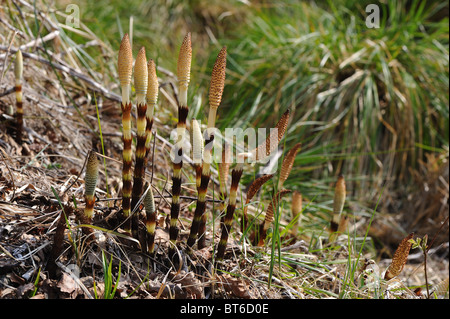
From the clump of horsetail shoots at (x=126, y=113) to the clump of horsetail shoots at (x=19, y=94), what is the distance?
0.74 metres

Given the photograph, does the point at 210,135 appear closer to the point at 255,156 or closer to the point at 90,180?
the point at 255,156

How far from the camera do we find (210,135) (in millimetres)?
1359

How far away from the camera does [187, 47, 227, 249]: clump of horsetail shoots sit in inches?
49.8

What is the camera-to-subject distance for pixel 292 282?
168 centimetres

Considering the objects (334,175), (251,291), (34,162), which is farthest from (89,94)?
(334,175)

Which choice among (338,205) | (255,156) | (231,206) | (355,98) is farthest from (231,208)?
(355,98)

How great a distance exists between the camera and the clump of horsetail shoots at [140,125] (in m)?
1.30

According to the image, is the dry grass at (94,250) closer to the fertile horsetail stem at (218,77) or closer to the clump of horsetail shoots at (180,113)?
the clump of horsetail shoots at (180,113)

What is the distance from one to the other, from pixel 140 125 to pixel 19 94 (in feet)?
2.89

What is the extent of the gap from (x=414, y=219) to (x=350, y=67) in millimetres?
1284

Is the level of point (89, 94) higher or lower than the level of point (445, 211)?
higher

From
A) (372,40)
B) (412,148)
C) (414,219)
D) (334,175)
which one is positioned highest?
(372,40)

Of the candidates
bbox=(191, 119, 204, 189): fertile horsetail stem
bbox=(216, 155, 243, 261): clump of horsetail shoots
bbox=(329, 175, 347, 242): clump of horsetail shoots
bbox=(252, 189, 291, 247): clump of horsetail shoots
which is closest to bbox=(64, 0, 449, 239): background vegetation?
bbox=(329, 175, 347, 242): clump of horsetail shoots
